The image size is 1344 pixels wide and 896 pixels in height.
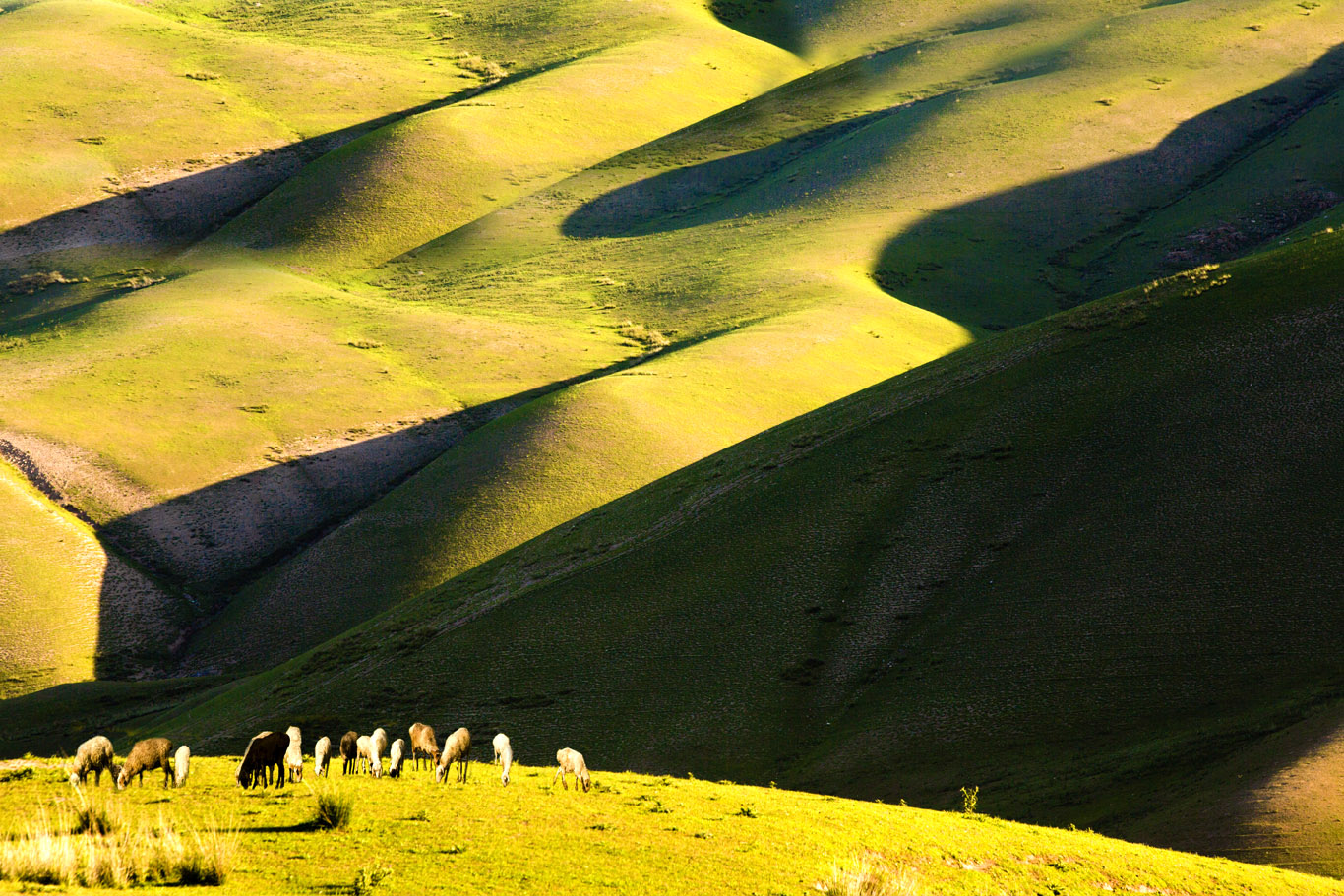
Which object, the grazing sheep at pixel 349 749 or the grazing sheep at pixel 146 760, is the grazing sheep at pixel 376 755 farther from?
the grazing sheep at pixel 146 760

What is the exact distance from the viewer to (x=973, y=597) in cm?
3803

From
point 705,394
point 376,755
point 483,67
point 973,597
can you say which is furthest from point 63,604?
point 483,67

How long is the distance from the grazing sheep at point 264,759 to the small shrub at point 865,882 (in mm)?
10436

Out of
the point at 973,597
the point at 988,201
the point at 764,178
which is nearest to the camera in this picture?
the point at 973,597

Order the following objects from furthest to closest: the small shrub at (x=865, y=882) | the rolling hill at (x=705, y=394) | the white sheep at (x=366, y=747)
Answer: the rolling hill at (x=705, y=394) → the white sheep at (x=366, y=747) → the small shrub at (x=865, y=882)

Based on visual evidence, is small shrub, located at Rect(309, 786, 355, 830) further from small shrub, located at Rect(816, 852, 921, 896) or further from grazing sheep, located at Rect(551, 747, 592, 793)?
small shrub, located at Rect(816, 852, 921, 896)

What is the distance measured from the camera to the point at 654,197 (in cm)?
12794

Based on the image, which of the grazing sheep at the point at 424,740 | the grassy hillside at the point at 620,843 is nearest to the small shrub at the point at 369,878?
the grassy hillside at the point at 620,843

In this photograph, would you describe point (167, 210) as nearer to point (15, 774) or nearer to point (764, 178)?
point (764, 178)

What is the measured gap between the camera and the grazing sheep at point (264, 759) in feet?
67.6

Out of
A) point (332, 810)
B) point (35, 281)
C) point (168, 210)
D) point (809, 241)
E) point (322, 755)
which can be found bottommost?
point (35, 281)

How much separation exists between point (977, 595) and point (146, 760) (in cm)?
2624

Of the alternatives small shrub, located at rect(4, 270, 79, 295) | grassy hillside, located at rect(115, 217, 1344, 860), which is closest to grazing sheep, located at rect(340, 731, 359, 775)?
grassy hillside, located at rect(115, 217, 1344, 860)

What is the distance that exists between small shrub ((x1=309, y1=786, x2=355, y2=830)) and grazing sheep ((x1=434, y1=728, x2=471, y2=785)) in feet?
13.7
